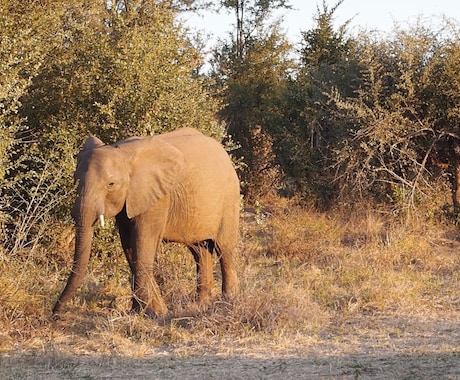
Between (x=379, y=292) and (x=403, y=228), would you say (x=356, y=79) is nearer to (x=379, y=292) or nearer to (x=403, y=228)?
(x=403, y=228)

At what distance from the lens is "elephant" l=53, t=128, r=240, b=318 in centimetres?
Answer: 745

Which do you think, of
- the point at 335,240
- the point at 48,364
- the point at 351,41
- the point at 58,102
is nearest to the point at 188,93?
the point at 58,102

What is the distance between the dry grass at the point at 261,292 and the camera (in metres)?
7.13

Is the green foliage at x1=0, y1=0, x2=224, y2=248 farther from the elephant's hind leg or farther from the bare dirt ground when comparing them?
the bare dirt ground

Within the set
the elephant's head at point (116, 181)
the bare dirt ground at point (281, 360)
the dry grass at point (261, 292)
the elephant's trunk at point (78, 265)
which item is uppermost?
the elephant's head at point (116, 181)

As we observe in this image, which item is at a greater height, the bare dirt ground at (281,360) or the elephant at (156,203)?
the elephant at (156,203)

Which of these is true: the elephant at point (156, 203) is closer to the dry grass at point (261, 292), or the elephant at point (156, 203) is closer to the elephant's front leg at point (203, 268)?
the elephant's front leg at point (203, 268)

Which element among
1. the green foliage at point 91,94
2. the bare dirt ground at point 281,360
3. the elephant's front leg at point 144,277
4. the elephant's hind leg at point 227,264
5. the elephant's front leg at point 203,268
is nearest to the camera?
the bare dirt ground at point 281,360

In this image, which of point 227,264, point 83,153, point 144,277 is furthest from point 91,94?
point 144,277

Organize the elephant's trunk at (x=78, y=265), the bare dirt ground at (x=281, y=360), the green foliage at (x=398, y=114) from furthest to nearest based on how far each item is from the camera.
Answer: the green foliage at (x=398, y=114), the elephant's trunk at (x=78, y=265), the bare dirt ground at (x=281, y=360)

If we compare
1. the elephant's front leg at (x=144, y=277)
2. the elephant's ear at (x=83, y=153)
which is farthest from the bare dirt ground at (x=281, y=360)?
the elephant's ear at (x=83, y=153)

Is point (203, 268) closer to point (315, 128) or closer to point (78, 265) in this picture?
point (78, 265)

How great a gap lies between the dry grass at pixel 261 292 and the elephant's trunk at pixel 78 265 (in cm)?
29

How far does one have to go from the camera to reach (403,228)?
12227 millimetres
